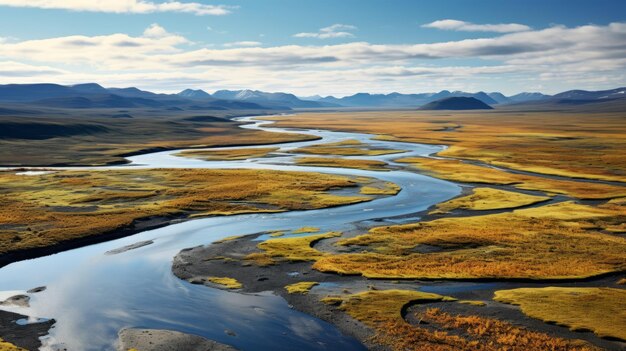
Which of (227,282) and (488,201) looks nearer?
(227,282)

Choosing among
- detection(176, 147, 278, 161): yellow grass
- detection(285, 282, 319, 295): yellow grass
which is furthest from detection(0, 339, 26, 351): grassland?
detection(176, 147, 278, 161): yellow grass

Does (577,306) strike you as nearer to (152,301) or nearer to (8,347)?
(152,301)

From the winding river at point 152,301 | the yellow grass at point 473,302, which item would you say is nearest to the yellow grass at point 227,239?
the winding river at point 152,301

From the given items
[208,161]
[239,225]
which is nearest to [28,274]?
[239,225]

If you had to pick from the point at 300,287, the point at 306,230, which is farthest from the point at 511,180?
the point at 300,287

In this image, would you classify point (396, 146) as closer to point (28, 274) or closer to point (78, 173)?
point (78, 173)
